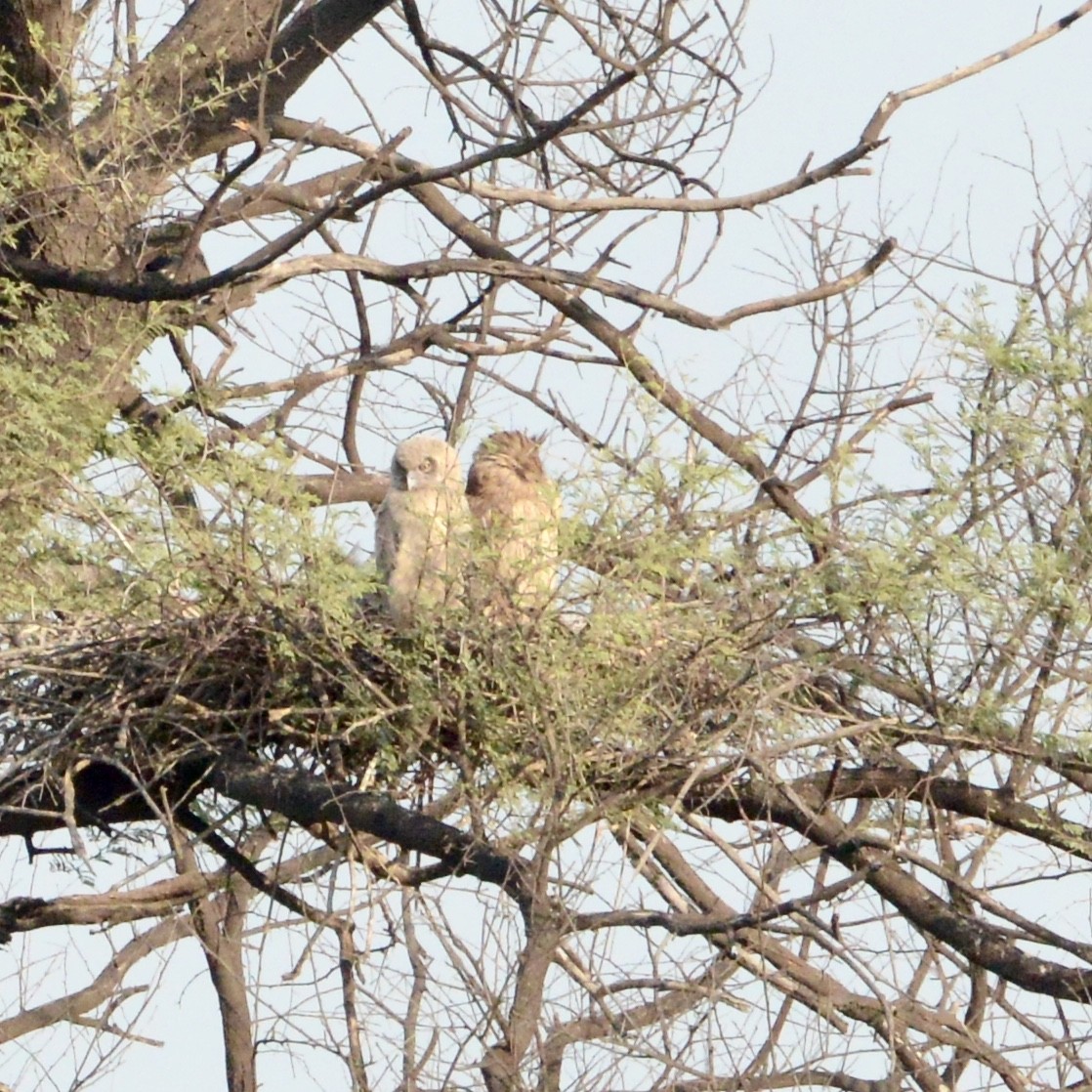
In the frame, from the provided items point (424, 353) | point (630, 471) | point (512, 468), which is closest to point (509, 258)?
point (424, 353)

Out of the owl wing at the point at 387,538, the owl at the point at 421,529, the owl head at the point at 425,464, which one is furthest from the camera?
the owl head at the point at 425,464

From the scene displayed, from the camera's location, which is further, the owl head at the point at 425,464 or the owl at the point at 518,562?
the owl head at the point at 425,464

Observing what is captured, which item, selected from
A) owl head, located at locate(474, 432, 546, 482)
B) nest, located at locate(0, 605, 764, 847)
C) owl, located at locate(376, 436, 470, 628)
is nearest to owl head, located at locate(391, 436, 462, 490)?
owl, located at locate(376, 436, 470, 628)

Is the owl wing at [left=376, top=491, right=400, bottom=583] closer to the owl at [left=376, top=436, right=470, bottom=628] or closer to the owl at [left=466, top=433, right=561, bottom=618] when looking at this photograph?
the owl at [left=376, top=436, right=470, bottom=628]

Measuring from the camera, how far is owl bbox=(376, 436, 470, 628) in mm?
4672

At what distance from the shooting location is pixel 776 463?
6004 millimetres

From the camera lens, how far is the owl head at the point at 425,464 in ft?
19.2

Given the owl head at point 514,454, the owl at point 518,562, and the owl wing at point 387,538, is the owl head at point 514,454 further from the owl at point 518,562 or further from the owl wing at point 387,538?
the owl at point 518,562

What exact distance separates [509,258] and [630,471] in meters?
2.49

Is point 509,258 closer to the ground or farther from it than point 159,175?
farther from it

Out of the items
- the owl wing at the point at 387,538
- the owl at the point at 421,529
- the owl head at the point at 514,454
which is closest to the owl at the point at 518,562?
the owl at the point at 421,529

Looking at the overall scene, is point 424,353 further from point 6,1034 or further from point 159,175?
point 6,1034

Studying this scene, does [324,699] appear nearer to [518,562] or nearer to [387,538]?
[518,562]

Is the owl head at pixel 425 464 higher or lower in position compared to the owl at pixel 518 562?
higher
